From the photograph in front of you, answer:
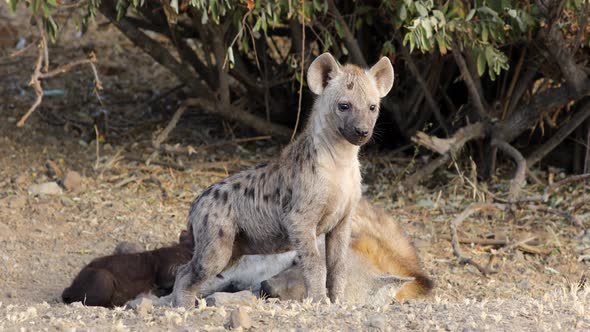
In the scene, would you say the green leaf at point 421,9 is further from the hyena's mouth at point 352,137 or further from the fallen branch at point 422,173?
the fallen branch at point 422,173

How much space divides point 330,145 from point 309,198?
1.04ft

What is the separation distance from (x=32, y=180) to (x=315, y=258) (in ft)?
12.6

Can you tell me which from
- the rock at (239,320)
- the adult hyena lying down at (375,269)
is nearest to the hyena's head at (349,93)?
the adult hyena lying down at (375,269)

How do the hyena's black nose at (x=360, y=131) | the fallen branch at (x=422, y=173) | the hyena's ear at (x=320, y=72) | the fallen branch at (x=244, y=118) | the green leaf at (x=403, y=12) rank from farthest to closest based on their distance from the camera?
1. the fallen branch at (x=244, y=118)
2. the fallen branch at (x=422, y=173)
3. the green leaf at (x=403, y=12)
4. the hyena's ear at (x=320, y=72)
5. the hyena's black nose at (x=360, y=131)

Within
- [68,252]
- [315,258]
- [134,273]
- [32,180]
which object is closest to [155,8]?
[32,180]

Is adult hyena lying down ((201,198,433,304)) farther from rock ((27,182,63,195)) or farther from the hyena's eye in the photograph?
rock ((27,182,63,195))

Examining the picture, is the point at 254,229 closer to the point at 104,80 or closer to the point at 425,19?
the point at 425,19

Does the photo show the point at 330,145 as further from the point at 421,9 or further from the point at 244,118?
the point at 244,118

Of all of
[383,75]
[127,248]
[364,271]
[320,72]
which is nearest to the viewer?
[320,72]

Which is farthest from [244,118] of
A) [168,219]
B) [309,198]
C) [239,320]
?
[239,320]

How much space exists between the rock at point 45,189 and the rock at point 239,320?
13.5 ft

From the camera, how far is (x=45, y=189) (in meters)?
7.73

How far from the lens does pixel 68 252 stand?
675 centimetres

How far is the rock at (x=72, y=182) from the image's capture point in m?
7.81
